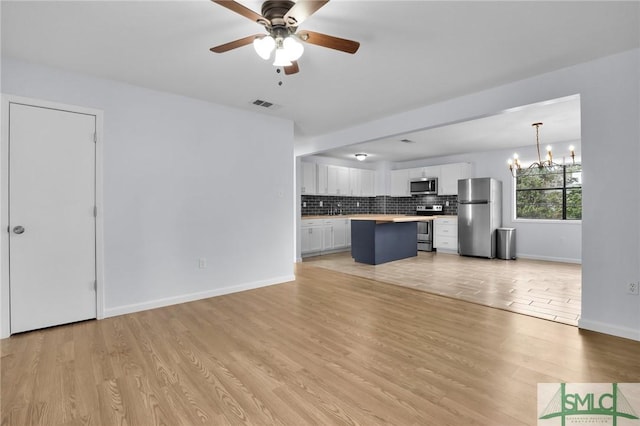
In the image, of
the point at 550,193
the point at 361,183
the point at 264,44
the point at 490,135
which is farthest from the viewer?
the point at 361,183

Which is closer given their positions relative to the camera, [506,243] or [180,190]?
→ [180,190]

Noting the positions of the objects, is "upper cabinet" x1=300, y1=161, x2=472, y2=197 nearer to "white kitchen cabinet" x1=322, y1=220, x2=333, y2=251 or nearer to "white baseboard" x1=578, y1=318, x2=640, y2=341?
"white kitchen cabinet" x1=322, y1=220, x2=333, y2=251

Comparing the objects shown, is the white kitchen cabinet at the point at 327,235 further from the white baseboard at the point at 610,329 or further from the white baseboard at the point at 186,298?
the white baseboard at the point at 610,329

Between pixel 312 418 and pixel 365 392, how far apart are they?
1.28 feet

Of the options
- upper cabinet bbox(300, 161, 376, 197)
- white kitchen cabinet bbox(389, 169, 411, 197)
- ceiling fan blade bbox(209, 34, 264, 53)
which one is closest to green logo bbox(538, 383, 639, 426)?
ceiling fan blade bbox(209, 34, 264, 53)

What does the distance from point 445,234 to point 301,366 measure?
6.38 m

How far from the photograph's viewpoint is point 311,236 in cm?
714

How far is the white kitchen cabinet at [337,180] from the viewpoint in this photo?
780 cm

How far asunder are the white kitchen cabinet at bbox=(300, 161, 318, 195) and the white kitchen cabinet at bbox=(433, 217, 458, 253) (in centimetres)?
323

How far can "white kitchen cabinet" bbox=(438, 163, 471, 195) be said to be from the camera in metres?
7.46

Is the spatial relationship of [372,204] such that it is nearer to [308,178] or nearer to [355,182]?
[355,182]

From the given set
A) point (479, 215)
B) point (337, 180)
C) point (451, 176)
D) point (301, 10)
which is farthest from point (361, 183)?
point (301, 10)

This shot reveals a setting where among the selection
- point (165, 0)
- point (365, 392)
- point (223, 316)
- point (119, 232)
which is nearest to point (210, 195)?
point (119, 232)

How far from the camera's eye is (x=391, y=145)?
647 centimetres
